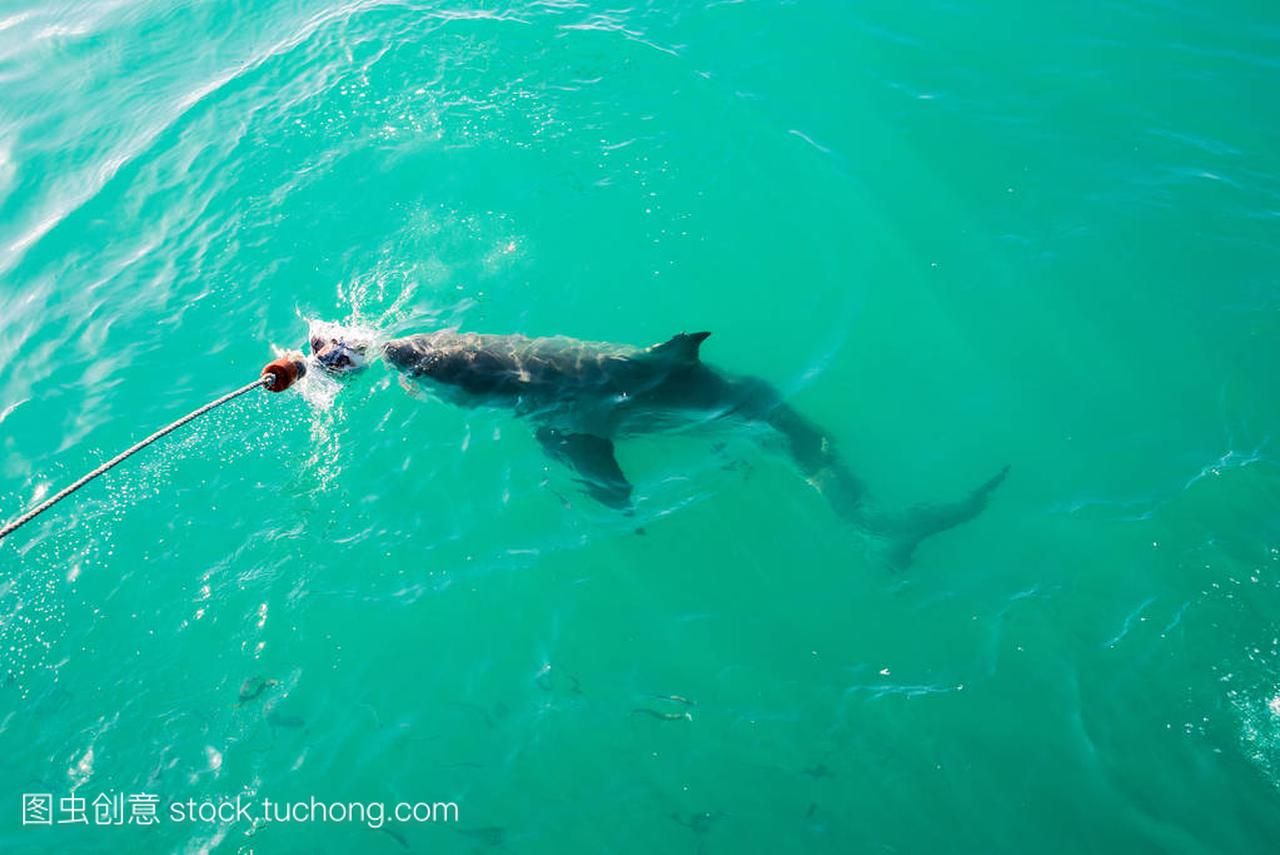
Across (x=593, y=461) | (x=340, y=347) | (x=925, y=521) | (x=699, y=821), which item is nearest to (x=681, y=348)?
(x=593, y=461)

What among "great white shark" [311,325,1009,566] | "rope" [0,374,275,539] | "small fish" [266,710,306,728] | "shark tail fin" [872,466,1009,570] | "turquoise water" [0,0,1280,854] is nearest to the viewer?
"rope" [0,374,275,539]

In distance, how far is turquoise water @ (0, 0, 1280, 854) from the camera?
926cm

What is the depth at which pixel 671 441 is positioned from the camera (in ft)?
39.4

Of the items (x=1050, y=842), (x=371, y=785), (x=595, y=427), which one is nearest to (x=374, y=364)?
(x=595, y=427)

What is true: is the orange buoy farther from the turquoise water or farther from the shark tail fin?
the shark tail fin

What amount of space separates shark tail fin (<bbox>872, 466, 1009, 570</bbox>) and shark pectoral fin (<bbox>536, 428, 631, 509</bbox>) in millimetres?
3614

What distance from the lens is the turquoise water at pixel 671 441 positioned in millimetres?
9258

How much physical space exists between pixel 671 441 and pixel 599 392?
1.32 m

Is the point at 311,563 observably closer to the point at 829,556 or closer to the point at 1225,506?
the point at 829,556

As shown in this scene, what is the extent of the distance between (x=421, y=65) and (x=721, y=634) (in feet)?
44.2

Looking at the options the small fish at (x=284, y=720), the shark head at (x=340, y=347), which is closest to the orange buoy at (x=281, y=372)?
the shark head at (x=340, y=347)

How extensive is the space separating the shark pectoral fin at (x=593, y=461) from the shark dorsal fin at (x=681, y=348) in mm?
1541

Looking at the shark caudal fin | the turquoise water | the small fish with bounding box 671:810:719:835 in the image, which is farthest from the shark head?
the small fish with bounding box 671:810:719:835

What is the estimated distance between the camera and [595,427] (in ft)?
39.3
